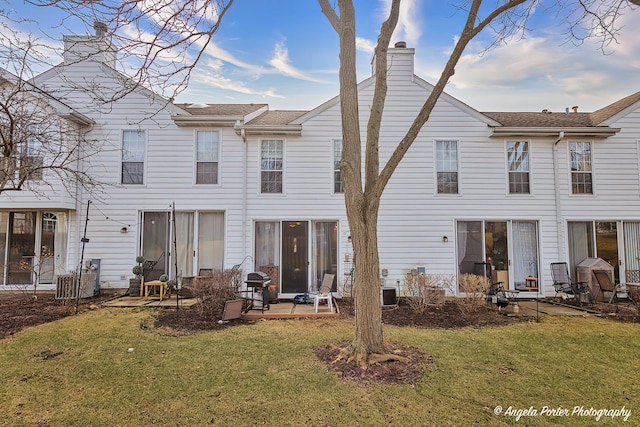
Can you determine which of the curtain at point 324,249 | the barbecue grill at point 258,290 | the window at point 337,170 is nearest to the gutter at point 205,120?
the window at point 337,170

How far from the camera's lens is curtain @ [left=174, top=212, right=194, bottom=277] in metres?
9.48

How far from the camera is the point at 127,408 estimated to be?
3.38 meters

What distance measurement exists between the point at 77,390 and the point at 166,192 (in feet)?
21.6

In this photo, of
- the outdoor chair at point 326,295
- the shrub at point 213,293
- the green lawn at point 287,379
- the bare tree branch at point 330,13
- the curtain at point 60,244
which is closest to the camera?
the green lawn at point 287,379

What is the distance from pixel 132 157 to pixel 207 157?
2199 mm

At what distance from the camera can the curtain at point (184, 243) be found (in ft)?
31.1

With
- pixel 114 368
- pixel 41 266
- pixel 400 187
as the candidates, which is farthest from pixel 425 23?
pixel 41 266

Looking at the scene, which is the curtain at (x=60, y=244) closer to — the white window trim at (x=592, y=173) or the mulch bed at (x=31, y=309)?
the mulch bed at (x=31, y=309)

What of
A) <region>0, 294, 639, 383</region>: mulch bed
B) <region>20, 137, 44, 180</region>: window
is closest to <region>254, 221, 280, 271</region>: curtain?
<region>0, 294, 639, 383</region>: mulch bed

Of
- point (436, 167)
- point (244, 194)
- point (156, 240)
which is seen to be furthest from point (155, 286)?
point (436, 167)

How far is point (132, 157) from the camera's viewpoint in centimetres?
969

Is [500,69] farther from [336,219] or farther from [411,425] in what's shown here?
[411,425]

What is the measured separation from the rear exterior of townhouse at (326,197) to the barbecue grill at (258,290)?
1.33 meters

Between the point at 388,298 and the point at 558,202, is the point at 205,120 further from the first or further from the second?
the point at 558,202
